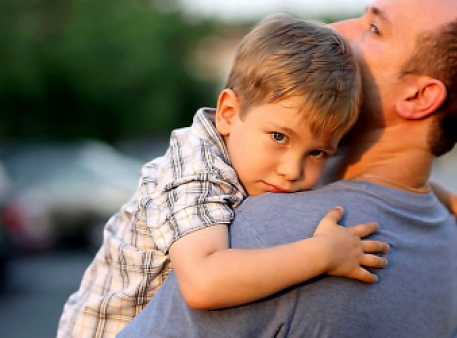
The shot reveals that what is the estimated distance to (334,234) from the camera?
2.15 metres

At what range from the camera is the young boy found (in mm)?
2080

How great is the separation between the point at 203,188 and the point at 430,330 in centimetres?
82

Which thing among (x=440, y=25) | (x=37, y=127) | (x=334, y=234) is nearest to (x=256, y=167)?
(x=334, y=234)

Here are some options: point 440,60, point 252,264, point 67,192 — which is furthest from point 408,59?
point 67,192

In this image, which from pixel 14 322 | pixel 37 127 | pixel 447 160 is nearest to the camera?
pixel 14 322

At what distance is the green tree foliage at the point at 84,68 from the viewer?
72.2 feet

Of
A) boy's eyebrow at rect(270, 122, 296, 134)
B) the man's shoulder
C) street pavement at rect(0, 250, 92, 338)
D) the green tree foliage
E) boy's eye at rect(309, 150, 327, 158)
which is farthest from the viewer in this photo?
the green tree foliage

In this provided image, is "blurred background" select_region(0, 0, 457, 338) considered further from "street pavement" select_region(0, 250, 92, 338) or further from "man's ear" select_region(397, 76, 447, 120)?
"man's ear" select_region(397, 76, 447, 120)

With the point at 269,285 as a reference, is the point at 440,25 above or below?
above

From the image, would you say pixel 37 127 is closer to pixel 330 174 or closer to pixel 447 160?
pixel 447 160

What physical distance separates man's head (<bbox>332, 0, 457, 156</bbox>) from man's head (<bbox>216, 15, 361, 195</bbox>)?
0.82 feet

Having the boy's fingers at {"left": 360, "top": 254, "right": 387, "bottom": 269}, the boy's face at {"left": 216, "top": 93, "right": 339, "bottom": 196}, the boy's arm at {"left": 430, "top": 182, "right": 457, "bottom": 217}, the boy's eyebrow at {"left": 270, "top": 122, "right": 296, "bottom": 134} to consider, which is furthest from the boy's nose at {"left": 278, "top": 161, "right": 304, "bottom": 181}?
the boy's arm at {"left": 430, "top": 182, "right": 457, "bottom": 217}

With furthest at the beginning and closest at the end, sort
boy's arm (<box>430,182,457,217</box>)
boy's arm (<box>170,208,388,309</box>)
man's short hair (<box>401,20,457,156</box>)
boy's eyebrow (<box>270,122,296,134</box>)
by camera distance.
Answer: boy's arm (<box>430,182,457,217</box>) < man's short hair (<box>401,20,457,156</box>) < boy's eyebrow (<box>270,122,296,134</box>) < boy's arm (<box>170,208,388,309</box>)

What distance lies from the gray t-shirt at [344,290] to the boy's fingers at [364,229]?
1.4 inches
